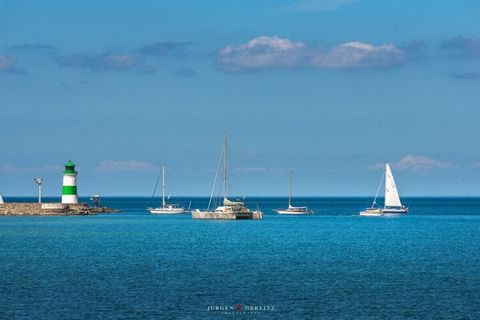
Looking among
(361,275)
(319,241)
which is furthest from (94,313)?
(319,241)

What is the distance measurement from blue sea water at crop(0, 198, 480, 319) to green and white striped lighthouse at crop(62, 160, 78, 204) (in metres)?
41.6

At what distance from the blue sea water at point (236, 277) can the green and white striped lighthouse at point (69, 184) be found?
1637 inches

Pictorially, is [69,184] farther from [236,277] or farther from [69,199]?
[236,277]

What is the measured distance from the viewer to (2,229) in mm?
121375

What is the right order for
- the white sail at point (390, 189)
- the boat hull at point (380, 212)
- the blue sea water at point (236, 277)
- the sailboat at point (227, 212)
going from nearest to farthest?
1. the blue sea water at point (236, 277)
2. the sailboat at point (227, 212)
3. the white sail at point (390, 189)
4. the boat hull at point (380, 212)

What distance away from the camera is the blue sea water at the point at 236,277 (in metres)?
47.9

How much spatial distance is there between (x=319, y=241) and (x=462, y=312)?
54.2 metres

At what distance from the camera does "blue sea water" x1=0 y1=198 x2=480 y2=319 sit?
157 ft

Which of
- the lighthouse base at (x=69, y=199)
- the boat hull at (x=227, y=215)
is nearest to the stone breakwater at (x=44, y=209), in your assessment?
the lighthouse base at (x=69, y=199)

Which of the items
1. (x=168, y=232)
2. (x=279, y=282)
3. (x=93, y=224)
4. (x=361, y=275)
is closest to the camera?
(x=279, y=282)

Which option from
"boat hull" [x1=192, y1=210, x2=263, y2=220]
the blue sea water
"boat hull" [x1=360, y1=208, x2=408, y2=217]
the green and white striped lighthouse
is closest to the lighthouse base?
the green and white striped lighthouse

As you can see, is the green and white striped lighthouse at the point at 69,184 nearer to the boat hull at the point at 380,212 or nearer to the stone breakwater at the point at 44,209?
the stone breakwater at the point at 44,209

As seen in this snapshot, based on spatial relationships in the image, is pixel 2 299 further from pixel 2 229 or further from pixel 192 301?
pixel 2 229

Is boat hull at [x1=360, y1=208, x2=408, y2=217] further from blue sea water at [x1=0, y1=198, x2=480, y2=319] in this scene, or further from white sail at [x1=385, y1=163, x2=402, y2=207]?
blue sea water at [x1=0, y1=198, x2=480, y2=319]
